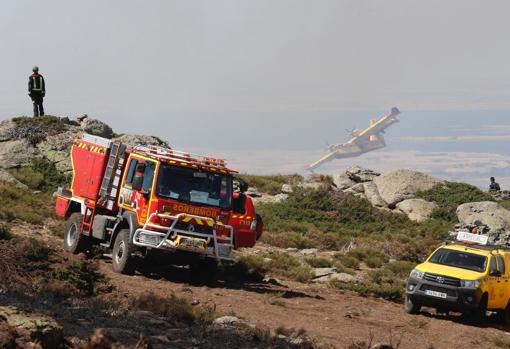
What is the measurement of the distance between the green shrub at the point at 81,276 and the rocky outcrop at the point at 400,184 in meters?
25.1

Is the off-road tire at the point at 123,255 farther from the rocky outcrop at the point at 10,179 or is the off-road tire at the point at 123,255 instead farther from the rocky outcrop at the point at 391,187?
the rocky outcrop at the point at 391,187

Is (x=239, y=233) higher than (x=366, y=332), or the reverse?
(x=239, y=233)

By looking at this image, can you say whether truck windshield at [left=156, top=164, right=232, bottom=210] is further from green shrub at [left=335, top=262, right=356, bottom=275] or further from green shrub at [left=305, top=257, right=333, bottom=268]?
green shrub at [left=305, top=257, right=333, bottom=268]

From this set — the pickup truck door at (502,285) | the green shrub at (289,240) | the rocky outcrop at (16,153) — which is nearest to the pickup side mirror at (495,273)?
the pickup truck door at (502,285)

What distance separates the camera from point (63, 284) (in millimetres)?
15266

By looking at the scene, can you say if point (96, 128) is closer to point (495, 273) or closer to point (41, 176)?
point (41, 176)

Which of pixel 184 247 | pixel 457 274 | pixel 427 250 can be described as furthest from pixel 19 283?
pixel 427 250

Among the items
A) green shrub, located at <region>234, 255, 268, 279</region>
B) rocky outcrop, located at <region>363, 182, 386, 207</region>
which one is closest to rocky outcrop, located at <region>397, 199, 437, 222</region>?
rocky outcrop, located at <region>363, 182, 386, 207</region>

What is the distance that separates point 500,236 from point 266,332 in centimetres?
2263

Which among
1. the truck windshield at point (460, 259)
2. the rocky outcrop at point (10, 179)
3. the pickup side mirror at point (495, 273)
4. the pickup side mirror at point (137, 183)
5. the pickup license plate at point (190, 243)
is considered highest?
the pickup side mirror at point (137, 183)

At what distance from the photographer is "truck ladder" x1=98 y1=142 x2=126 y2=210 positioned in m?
Answer: 20.3

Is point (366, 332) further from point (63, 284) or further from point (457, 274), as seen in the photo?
point (63, 284)

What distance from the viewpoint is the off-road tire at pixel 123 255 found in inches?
742

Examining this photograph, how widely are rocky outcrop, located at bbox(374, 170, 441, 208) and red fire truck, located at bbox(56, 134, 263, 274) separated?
Answer: 816 inches
